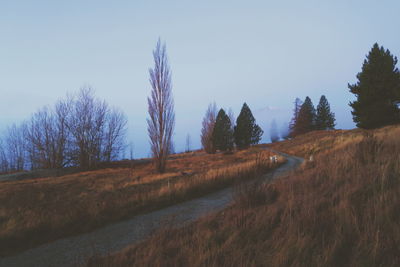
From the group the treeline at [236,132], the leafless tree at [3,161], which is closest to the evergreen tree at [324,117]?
the treeline at [236,132]

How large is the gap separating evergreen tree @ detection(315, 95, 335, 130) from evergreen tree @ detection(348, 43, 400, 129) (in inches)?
1133

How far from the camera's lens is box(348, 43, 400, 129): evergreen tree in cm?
1678

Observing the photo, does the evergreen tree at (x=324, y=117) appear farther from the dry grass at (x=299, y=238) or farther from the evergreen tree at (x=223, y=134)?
the dry grass at (x=299, y=238)

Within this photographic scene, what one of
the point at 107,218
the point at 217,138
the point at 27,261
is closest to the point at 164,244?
the point at 27,261

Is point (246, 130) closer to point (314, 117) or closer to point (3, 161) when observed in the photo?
point (314, 117)

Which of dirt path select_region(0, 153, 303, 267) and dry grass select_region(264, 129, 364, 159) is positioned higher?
dry grass select_region(264, 129, 364, 159)

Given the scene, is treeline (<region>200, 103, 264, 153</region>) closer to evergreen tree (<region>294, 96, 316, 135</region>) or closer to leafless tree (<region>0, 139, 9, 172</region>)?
evergreen tree (<region>294, 96, 316, 135</region>)

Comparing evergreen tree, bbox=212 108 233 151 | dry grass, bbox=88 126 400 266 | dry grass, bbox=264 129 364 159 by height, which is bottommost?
dry grass, bbox=88 126 400 266

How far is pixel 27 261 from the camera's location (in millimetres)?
3047

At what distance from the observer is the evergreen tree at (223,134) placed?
116 feet

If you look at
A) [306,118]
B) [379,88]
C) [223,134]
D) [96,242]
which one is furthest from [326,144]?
[306,118]

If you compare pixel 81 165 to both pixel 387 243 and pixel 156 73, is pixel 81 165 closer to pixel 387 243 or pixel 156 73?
pixel 156 73

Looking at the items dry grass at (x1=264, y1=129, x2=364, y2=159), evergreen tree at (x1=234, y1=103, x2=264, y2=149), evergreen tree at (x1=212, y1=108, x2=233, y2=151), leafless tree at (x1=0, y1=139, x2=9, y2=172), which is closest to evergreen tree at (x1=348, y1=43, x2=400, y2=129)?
dry grass at (x1=264, y1=129, x2=364, y2=159)

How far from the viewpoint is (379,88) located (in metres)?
16.8
